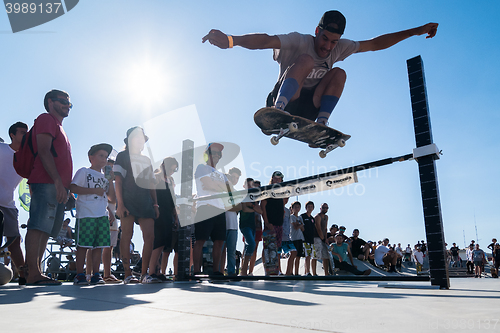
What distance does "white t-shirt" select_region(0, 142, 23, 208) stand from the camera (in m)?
3.83

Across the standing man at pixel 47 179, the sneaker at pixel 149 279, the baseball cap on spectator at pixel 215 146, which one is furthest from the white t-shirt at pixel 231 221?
the standing man at pixel 47 179

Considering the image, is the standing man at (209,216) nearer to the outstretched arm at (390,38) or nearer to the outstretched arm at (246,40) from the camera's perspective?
the outstretched arm at (246,40)

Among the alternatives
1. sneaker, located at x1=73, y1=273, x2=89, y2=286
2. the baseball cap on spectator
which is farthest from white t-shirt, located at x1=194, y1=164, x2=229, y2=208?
sneaker, located at x1=73, y1=273, x2=89, y2=286

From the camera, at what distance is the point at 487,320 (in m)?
1.16

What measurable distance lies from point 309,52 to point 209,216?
9.22ft

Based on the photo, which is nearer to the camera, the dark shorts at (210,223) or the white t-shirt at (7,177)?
the white t-shirt at (7,177)

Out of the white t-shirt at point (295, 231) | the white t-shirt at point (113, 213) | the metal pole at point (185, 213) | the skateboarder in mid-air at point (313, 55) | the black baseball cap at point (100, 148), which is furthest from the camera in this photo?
the white t-shirt at point (295, 231)

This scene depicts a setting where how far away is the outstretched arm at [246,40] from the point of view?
14.3 ft

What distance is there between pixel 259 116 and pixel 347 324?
3.74 m

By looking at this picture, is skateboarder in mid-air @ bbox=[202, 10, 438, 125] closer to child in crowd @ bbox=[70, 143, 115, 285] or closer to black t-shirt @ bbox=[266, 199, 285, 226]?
black t-shirt @ bbox=[266, 199, 285, 226]

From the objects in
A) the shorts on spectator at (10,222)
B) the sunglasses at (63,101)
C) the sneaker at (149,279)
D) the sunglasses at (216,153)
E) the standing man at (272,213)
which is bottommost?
the sneaker at (149,279)

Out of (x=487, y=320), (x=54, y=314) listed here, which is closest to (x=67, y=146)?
(x=54, y=314)

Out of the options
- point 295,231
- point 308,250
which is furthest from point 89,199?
point 308,250

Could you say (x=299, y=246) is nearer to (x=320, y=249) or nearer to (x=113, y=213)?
(x=320, y=249)
